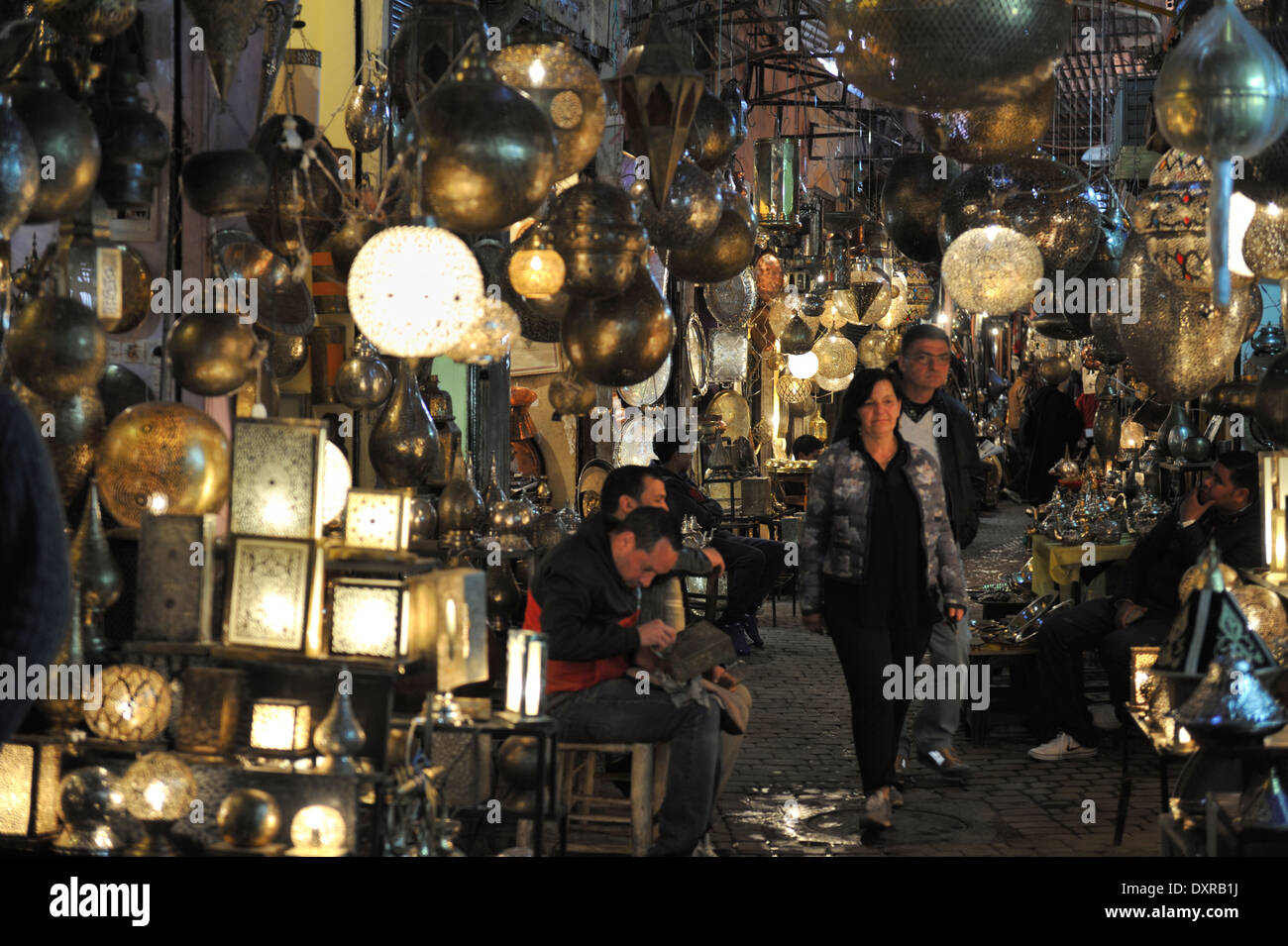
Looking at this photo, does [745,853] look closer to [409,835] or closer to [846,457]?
[846,457]

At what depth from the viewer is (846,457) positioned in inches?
217

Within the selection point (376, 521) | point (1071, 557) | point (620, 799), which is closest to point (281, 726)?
point (376, 521)

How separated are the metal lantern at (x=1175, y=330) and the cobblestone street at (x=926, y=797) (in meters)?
1.78

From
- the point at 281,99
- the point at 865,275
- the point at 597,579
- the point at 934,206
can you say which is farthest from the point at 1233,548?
the point at 865,275

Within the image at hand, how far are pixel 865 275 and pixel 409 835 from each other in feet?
29.6

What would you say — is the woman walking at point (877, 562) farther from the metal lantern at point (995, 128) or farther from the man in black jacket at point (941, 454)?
the metal lantern at point (995, 128)

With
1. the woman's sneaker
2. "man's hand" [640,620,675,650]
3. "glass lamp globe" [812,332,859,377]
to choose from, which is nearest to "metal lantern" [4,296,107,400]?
"man's hand" [640,620,675,650]

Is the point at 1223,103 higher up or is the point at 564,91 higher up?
the point at 564,91

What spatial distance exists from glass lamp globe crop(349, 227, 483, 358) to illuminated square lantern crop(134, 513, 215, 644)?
2.14 feet

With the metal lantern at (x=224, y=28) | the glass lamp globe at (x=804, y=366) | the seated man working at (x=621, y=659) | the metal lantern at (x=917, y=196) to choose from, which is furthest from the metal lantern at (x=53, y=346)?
the glass lamp globe at (x=804, y=366)

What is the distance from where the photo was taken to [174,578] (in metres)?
3.59

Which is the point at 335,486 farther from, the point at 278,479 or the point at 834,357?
the point at 834,357

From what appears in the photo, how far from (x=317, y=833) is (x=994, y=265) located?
284cm

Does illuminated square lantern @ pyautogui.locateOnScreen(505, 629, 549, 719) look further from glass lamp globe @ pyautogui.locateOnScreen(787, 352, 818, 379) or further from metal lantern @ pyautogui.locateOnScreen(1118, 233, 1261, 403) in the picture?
glass lamp globe @ pyautogui.locateOnScreen(787, 352, 818, 379)
